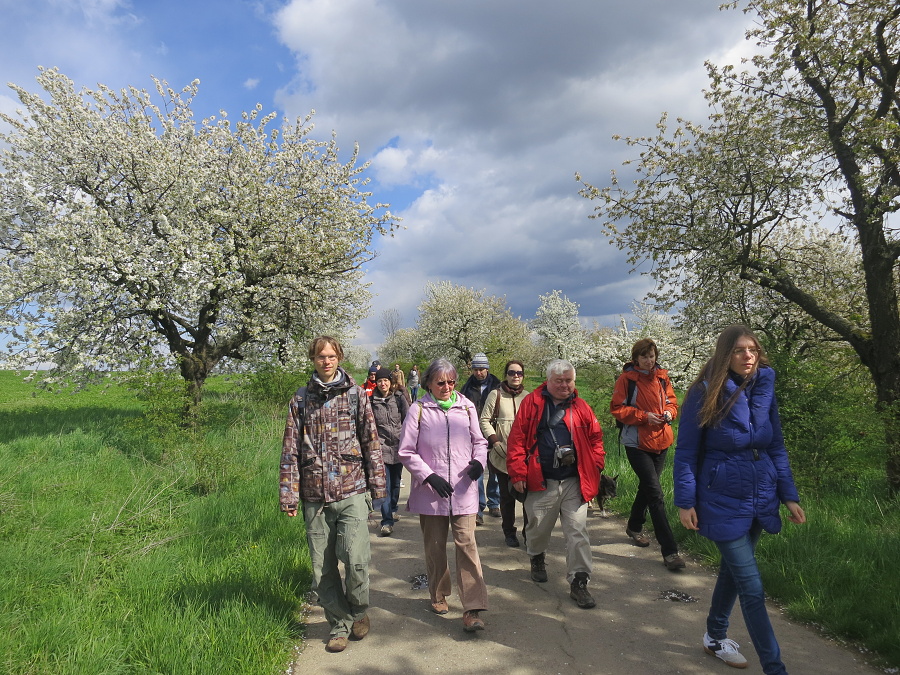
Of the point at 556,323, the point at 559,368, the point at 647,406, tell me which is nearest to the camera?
the point at 559,368

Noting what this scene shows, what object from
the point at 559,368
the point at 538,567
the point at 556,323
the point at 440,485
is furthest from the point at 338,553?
the point at 556,323

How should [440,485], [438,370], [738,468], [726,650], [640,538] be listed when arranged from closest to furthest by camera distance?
[738,468], [726,650], [440,485], [438,370], [640,538]

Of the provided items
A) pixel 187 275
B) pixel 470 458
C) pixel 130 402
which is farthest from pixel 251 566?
pixel 130 402

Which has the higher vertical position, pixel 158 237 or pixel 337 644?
pixel 158 237

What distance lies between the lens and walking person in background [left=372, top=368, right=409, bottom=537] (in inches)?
259

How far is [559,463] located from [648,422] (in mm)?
1321

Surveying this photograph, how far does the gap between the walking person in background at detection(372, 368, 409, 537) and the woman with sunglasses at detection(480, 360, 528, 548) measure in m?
1.29

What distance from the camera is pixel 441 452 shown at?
13.0ft

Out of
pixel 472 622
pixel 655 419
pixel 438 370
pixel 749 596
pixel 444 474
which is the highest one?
pixel 438 370

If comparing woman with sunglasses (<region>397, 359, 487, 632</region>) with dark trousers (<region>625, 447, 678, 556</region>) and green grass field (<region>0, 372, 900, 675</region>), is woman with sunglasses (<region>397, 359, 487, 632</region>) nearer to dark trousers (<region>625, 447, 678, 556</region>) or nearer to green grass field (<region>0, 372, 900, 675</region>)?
green grass field (<region>0, 372, 900, 675</region>)

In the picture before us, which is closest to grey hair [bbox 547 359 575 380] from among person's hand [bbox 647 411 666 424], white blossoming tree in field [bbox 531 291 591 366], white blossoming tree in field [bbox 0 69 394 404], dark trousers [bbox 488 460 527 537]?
person's hand [bbox 647 411 666 424]

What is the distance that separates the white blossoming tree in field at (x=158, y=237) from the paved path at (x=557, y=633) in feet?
24.2

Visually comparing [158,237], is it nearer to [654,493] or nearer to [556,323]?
[654,493]

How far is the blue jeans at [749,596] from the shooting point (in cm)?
281
